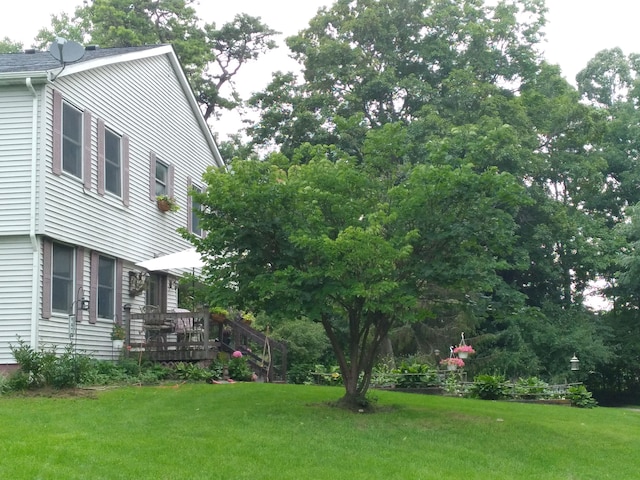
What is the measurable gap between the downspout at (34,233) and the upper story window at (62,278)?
519 mm

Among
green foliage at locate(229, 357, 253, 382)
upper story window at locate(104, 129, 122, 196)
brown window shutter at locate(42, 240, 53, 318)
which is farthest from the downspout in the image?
green foliage at locate(229, 357, 253, 382)

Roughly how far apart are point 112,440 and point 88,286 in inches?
302

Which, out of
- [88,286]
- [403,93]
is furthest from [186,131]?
[403,93]

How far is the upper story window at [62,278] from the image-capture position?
15102 millimetres

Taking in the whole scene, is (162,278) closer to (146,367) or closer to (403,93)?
(146,367)

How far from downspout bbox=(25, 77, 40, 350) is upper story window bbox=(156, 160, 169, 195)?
564 centimetres

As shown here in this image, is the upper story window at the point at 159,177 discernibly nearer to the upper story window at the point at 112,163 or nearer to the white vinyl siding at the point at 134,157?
the white vinyl siding at the point at 134,157

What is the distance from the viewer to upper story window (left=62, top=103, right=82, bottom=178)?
1547 cm

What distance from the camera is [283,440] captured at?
31.2 ft

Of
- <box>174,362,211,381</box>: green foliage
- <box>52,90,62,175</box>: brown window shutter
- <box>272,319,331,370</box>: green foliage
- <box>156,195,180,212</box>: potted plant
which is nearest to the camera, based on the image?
<box>52,90,62,175</box>: brown window shutter

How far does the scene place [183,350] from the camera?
55.3 feet

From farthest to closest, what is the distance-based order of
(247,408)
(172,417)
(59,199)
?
(59,199) → (247,408) → (172,417)

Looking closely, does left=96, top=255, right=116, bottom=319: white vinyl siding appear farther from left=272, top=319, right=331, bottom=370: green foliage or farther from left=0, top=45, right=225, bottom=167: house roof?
left=272, top=319, right=331, bottom=370: green foliage

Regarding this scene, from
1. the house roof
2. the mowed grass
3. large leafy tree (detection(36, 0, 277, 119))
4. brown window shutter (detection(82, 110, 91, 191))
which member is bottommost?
the mowed grass
